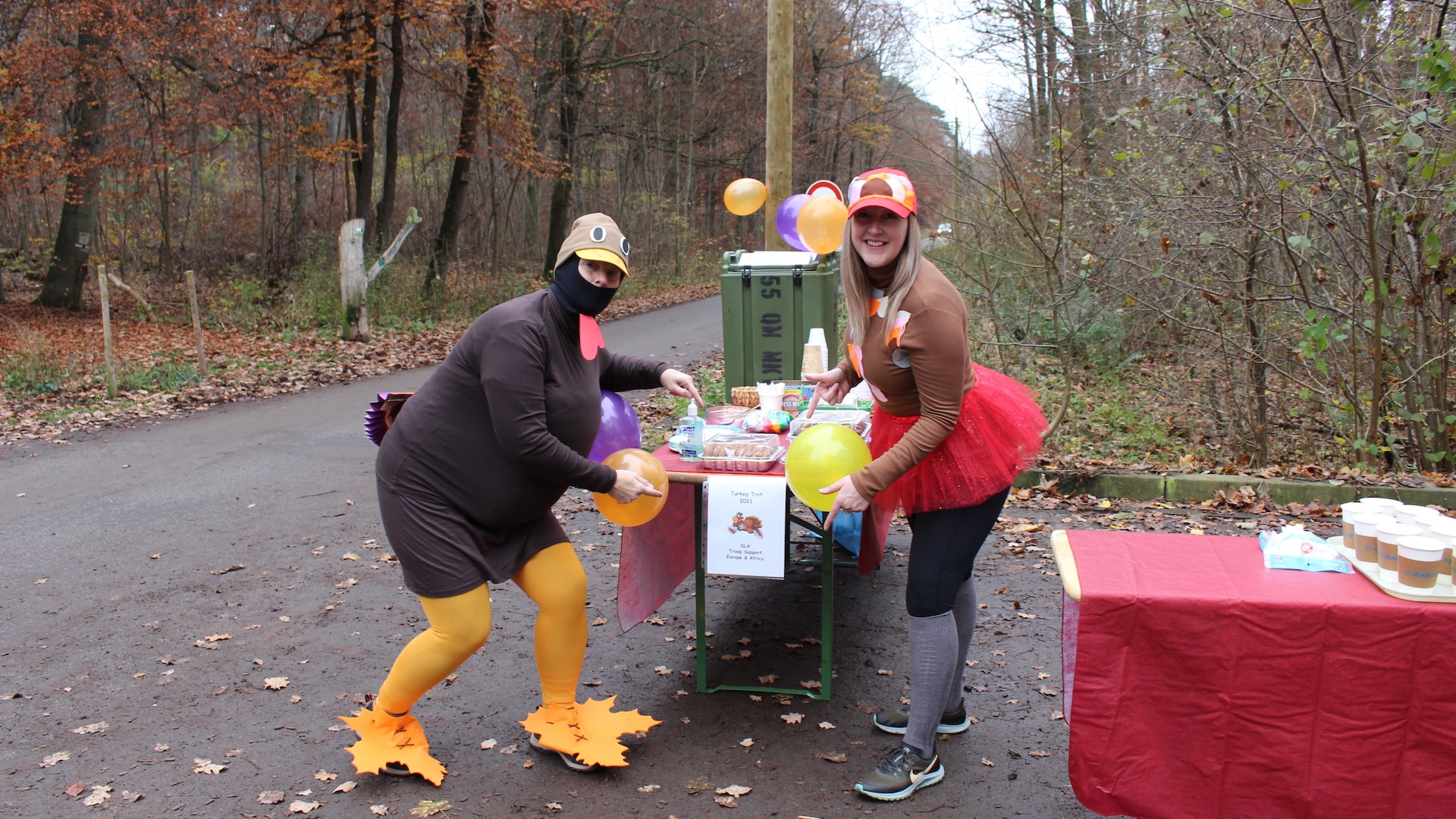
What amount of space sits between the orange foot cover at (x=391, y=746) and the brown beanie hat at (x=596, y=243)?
163 centimetres

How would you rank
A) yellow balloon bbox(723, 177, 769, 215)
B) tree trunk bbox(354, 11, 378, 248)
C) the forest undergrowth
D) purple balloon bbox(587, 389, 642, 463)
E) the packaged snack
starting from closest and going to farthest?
purple balloon bbox(587, 389, 642, 463) < the packaged snack < the forest undergrowth < yellow balloon bbox(723, 177, 769, 215) < tree trunk bbox(354, 11, 378, 248)

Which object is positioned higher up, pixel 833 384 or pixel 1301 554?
pixel 833 384

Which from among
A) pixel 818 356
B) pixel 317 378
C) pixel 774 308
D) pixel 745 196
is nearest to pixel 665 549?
pixel 818 356

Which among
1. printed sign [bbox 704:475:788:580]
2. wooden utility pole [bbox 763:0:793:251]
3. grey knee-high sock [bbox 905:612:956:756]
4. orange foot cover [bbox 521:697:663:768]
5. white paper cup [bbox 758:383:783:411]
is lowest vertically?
orange foot cover [bbox 521:697:663:768]

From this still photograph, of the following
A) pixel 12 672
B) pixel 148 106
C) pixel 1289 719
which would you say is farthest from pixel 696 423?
pixel 148 106

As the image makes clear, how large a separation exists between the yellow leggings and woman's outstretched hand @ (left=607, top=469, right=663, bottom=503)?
0.30 metres

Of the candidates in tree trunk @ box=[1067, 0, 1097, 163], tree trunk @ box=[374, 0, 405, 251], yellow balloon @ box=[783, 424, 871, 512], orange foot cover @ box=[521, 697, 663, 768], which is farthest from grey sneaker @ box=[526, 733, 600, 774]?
tree trunk @ box=[374, 0, 405, 251]

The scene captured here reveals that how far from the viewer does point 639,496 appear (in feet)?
10.2

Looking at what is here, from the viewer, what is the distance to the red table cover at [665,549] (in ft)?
12.5

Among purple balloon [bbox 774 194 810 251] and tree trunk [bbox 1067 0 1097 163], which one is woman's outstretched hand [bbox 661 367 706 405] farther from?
tree trunk [bbox 1067 0 1097 163]

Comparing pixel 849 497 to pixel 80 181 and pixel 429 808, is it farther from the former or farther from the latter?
pixel 80 181

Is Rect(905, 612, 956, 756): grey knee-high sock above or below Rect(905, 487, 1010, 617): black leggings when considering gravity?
below

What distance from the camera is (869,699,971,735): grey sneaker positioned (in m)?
3.52

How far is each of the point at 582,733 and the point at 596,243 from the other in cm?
167
